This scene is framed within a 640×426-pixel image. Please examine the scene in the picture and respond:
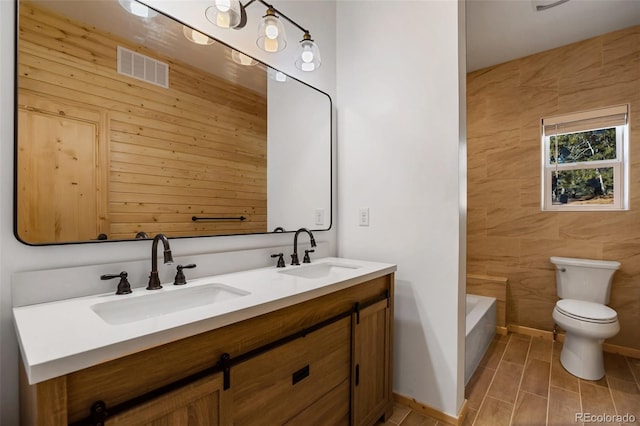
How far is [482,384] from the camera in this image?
2.03 m

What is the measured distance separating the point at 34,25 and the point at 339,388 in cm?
174

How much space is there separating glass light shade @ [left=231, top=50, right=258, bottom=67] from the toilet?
2.72 meters

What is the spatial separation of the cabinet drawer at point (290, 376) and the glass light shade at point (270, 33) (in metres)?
1.38

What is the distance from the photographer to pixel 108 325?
2.45 feet

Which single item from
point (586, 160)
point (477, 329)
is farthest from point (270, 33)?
point (586, 160)

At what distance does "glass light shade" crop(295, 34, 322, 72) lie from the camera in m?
1.66

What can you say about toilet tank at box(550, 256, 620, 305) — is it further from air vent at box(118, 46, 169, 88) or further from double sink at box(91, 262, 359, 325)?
air vent at box(118, 46, 169, 88)

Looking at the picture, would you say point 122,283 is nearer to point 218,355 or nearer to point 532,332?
point 218,355

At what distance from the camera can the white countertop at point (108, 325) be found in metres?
0.60

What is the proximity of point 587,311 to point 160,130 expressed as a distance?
2936 millimetres

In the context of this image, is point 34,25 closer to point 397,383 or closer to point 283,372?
point 283,372

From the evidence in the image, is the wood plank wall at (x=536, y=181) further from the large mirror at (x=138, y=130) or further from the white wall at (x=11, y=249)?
the white wall at (x=11, y=249)

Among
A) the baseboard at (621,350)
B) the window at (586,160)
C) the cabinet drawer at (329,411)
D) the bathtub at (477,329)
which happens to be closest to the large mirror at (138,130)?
the cabinet drawer at (329,411)

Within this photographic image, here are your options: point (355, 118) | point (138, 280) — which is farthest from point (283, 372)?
point (355, 118)
